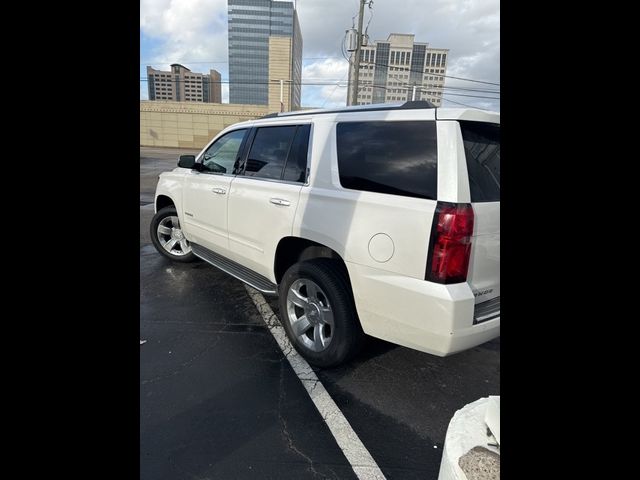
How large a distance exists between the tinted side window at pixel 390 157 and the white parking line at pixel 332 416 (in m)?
1.52

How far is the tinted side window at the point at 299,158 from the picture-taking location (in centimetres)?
320

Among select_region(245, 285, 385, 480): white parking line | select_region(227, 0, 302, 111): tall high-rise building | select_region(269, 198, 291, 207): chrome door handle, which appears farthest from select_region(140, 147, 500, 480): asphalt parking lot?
select_region(227, 0, 302, 111): tall high-rise building

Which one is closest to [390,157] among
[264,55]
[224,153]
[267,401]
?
[267,401]

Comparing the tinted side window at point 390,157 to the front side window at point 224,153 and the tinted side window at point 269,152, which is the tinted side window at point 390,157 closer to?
the tinted side window at point 269,152

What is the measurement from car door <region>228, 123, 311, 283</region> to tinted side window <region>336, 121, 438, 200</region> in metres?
0.46

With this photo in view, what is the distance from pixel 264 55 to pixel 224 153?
120 feet

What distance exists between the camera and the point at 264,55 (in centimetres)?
3669

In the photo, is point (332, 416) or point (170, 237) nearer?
point (332, 416)

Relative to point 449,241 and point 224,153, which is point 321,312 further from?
point 224,153

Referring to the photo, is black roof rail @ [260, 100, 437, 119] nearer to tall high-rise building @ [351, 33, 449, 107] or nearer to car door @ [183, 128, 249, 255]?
car door @ [183, 128, 249, 255]

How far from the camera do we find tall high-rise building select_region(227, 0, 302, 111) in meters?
24.5

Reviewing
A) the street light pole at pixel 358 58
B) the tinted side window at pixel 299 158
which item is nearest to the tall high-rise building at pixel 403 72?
the street light pole at pixel 358 58
